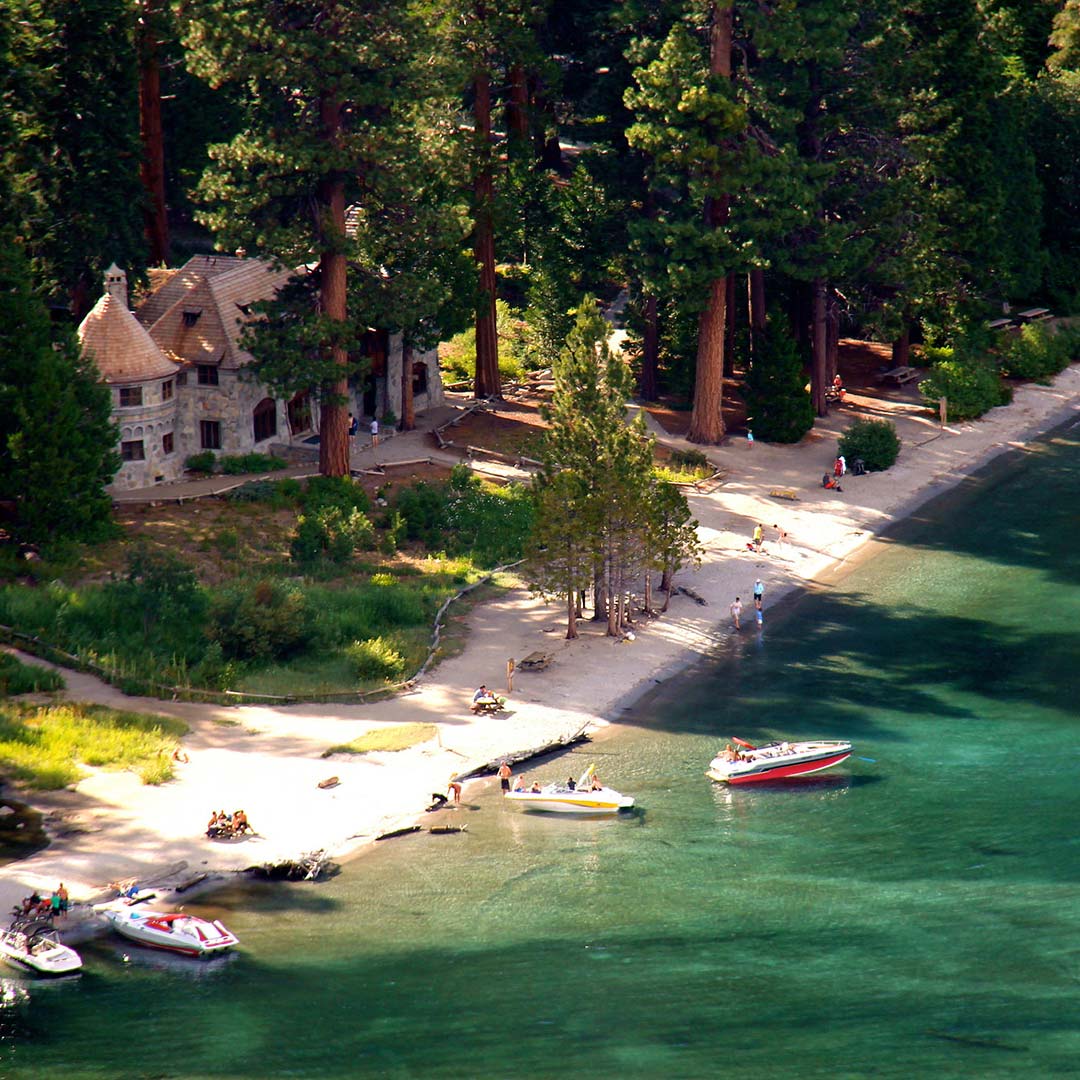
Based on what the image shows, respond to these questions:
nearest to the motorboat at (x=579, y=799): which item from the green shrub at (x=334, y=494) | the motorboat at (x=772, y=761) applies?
the motorboat at (x=772, y=761)

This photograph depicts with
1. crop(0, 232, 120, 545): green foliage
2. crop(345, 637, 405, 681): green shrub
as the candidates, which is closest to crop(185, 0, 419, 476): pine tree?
crop(0, 232, 120, 545): green foliage

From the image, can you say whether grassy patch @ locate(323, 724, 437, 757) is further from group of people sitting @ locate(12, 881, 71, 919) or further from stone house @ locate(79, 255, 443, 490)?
stone house @ locate(79, 255, 443, 490)

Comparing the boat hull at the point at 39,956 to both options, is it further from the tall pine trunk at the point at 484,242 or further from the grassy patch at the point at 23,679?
the tall pine trunk at the point at 484,242

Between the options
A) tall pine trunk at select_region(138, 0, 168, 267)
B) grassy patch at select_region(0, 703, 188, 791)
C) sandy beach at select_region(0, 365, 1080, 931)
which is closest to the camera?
sandy beach at select_region(0, 365, 1080, 931)

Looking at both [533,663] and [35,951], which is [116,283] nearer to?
[533,663]

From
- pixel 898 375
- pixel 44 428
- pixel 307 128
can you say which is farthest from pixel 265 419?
pixel 898 375

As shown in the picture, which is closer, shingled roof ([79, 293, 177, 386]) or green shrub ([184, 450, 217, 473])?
shingled roof ([79, 293, 177, 386])
